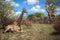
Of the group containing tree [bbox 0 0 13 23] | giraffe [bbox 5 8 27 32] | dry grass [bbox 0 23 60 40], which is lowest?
dry grass [bbox 0 23 60 40]

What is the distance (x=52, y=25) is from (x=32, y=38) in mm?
614

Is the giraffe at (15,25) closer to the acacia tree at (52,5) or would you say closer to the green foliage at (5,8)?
the green foliage at (5,8)

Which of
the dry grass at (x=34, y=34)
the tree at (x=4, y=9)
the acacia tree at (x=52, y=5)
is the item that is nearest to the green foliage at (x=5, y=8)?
the tree at (x=4, y=9)

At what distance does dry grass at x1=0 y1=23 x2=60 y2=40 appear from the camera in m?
3.18

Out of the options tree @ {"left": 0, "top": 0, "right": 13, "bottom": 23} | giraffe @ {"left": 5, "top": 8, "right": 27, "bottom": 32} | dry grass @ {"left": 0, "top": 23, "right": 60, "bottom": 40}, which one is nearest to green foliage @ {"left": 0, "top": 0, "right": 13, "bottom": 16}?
tree @ {"left": 0, "top": 0, "right": 13, "bottom": 23}

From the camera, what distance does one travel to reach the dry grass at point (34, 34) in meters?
3.18

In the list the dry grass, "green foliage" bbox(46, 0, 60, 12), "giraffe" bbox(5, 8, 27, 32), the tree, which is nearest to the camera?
the dry grass

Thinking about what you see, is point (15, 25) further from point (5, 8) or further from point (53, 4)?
point (53, 4)

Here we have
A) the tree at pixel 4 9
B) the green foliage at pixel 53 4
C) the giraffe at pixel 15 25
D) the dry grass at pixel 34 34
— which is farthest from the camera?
the tree at pixel 4 9

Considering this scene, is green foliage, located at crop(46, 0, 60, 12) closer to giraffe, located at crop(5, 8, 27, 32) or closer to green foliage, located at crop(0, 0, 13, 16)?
giraffe, located at crop(5, 8, 27, 32)

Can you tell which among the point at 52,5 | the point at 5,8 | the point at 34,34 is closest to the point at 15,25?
the point at 34,34

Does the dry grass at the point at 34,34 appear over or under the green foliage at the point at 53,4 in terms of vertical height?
under

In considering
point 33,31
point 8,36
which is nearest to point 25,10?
point 33,31

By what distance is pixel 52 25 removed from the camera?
352 centimetres
